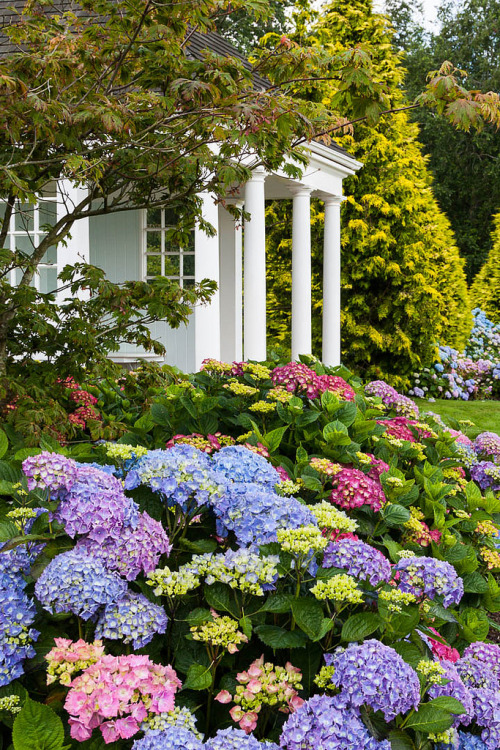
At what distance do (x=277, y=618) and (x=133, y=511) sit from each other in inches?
20.1

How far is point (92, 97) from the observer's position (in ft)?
9.79

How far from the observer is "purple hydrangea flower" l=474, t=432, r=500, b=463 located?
3.81 metres

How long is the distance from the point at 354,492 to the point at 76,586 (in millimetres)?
1191

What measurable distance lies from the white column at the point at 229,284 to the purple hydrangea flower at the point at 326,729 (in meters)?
8.20

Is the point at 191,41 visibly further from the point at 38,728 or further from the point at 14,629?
the point at 38,728

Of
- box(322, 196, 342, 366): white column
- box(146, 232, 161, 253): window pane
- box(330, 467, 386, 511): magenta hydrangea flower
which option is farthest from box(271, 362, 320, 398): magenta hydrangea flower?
box(322, 196, 342, 366): white column

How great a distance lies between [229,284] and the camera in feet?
32.9

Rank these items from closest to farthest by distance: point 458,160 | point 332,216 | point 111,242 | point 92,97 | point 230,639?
point 230,639 → point 92,97 → point 111,242 → point 332,216 → point 458,160

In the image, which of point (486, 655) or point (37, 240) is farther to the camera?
point (37, 240)

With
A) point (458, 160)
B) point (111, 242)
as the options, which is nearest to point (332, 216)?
point (111, 242)

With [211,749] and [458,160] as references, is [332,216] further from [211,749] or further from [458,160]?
[458,160]

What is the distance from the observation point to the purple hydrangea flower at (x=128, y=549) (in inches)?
69.2

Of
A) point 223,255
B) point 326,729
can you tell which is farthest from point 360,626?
point 223,255

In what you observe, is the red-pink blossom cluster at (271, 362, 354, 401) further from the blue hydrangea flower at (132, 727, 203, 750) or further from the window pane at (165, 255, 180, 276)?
the window pane at (165, 255, 180, 276)
